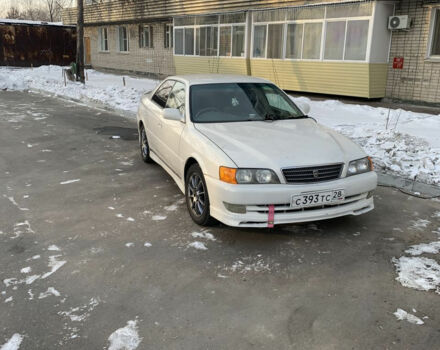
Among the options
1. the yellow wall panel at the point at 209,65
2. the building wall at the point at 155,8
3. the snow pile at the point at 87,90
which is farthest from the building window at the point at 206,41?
the snow pile at the point at 87,90

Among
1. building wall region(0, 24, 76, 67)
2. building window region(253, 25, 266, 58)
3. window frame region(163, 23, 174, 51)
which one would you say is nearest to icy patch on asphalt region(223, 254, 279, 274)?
building window region(253, 25, 266, 58)

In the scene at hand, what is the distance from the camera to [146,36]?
24812 mm

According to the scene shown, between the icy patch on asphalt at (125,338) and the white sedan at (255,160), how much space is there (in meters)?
1.44

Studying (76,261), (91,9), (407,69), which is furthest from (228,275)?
(91,9)

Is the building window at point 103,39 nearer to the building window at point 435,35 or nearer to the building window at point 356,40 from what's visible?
the building window at point 356,40

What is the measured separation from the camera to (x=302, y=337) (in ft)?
9.14

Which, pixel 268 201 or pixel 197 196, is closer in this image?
pixel 268 201

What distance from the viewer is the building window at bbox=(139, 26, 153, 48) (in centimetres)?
2425

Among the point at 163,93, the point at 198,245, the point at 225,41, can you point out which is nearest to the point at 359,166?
the point at 198,245

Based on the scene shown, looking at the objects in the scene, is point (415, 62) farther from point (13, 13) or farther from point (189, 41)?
point (13, 13)

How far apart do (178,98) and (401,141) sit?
12.6ft

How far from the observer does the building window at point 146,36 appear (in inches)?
955

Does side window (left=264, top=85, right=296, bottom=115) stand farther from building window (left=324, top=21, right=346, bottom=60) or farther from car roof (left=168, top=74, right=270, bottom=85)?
building window (left=324, top=21, right=346, bottom=60)

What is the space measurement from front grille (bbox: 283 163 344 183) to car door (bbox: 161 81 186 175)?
149cm
